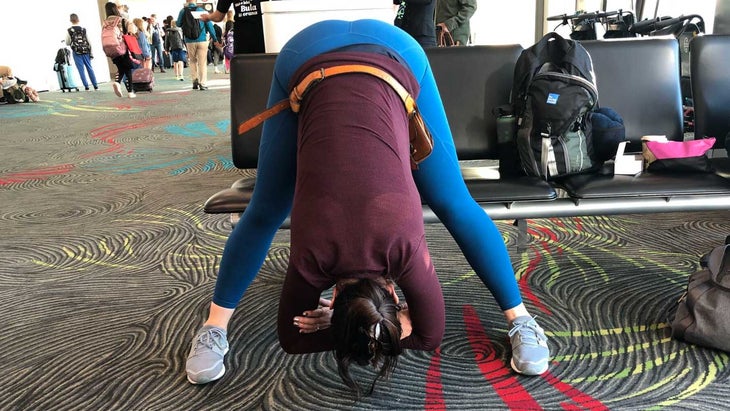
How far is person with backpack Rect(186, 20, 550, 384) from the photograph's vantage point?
1135 mm

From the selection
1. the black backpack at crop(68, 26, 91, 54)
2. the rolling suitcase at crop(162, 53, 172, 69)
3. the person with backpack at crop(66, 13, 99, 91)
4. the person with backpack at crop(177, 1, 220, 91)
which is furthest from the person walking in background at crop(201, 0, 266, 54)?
the rolling suitcase at crop(162, 53, 172, 69)

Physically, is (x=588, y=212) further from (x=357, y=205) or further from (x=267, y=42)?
(x=267, y=42)

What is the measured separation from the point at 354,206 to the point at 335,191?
0.16 ft

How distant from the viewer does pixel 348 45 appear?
1262 mm

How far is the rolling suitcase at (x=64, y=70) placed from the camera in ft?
38.3

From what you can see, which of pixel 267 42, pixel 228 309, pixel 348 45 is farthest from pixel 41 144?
pixel 348 45

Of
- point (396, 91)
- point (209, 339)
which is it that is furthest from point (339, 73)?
point (209, 339)

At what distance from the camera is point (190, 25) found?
28.4 ft

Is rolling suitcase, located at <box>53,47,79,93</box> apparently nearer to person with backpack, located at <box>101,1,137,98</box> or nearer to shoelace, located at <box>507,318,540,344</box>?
person with backpack, located at <box>101,1,137,98</box>

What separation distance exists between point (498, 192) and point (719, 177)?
782 millimetres

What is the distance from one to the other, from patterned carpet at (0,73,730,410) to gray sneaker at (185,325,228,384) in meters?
0.03

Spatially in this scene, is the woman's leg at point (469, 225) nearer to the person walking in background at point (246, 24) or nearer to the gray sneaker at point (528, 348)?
the gray sneaker at point (528, 348)

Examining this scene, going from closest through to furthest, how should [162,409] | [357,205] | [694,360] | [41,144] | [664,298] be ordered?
[357,205]
[162,409]
[694,360]
[664,298]
[41,144]

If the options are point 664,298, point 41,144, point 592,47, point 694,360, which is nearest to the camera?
point 694,360
